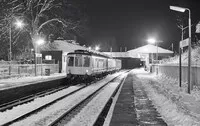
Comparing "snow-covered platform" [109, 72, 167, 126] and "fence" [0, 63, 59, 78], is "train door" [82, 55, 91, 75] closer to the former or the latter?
"fence" [0, 63, 59, 78]

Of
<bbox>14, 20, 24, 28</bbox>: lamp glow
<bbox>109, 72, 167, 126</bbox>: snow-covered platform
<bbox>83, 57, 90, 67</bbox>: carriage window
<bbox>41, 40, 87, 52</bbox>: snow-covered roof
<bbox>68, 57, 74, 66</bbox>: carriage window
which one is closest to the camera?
<bbox>109, 72, 167, 126</bbox>: snow-covered platform

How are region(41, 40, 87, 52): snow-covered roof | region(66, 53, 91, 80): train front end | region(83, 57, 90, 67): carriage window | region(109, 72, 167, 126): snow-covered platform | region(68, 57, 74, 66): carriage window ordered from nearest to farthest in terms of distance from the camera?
region(109, 72, 167, 126): snow-covered platform < region(66, 53, 91, 80): train front end < region(83, 57, 90, 67): carriage window < region(68, 57, 74, 66): carriage window < region(41, 40, 87, 52): snow-covered roof

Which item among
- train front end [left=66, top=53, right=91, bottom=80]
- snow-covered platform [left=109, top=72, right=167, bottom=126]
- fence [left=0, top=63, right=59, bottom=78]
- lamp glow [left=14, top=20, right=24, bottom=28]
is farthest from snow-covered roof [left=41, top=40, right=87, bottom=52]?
snow-covered platform [left=109, top=72, right=167, bottom=126]

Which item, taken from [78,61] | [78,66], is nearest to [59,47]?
[78,61]

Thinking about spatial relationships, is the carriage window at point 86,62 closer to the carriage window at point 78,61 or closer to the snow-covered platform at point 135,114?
the carriage window at point 78,61

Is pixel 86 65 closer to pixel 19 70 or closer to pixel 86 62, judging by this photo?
pixel 86 62

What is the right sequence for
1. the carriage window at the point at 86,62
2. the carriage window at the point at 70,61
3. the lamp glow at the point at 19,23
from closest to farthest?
the carriage window at the point at 86,62
the carriage window at the point at 70,61
the lamp glow at the point at 19,23

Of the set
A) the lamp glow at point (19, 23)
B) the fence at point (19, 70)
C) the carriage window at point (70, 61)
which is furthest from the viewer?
the lamp glow at point (19, 23)

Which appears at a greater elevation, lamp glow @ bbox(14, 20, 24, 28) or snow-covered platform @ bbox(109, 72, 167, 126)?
lamp glow @ bbox(14, 20, 24, 28)

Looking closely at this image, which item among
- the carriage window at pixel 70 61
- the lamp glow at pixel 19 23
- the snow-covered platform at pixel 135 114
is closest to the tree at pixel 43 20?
the lamp glow at pixel 19 23

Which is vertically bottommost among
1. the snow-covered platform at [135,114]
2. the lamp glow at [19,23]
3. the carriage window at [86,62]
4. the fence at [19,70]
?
the snow-covered platform at [135,114]

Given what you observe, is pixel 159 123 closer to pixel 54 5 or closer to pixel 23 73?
pixel 23 73

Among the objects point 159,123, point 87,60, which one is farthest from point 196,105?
point 87,60

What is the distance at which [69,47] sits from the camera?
45438mm
